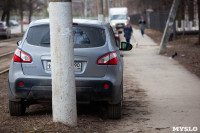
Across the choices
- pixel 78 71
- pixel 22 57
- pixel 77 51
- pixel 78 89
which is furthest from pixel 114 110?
pixel 22 57

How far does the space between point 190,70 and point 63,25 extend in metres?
11.6

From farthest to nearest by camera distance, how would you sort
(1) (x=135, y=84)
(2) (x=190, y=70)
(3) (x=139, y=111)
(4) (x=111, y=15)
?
1. (4) (x=111, y=15)
2. (2) (x=190, y=70)
3. (1) (x=135, y=84)
4. (3) (x=139, y=111)

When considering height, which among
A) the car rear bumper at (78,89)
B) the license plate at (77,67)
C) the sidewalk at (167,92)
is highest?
the license plate at (77,67)

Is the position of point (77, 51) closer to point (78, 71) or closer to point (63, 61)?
point (78, 71)

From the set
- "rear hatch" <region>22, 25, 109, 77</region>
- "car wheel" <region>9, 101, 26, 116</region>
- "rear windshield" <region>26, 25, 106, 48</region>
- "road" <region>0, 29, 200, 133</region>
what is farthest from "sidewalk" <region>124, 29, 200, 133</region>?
"car wheel" <region>9, 101, 26, 116</region>

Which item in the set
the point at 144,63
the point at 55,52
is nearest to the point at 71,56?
the point at 55,52

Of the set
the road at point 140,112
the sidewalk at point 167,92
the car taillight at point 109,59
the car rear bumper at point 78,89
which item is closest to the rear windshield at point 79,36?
the car taillight at point 109,59

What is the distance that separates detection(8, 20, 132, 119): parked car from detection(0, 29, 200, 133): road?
1.19 ft

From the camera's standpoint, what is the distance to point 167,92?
12.5 meters

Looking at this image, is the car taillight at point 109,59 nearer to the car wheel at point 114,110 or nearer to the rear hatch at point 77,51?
the rear hatch at point 77,51

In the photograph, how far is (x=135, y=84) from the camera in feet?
46.9

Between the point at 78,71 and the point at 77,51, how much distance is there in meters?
0.30

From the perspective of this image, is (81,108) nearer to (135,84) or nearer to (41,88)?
(41,88)

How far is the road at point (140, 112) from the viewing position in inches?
296
